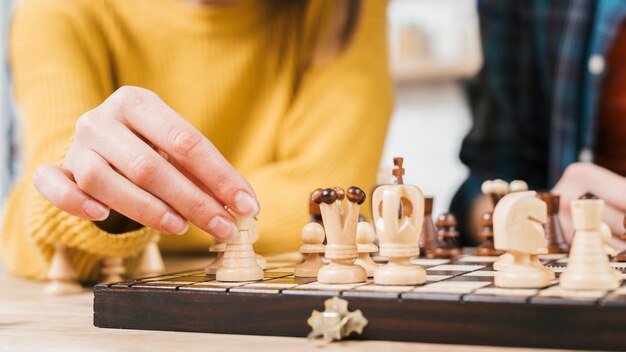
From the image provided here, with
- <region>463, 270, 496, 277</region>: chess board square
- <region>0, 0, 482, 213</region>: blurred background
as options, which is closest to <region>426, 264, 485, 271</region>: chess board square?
<region>463, 270, 496, 277</region>: chess board square

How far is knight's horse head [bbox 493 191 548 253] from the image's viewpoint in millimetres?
791

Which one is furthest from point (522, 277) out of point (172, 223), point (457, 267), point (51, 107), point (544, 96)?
point (544, 96)

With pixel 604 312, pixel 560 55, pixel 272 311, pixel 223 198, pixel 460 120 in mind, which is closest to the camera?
pixel 604 312

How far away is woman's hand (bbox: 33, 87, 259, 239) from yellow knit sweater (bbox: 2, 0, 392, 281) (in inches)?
20.7

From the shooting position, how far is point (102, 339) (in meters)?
0.79

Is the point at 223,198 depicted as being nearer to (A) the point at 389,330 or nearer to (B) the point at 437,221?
(A) the point at 389,330

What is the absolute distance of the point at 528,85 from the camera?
2.17m

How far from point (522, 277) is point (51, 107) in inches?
42.4

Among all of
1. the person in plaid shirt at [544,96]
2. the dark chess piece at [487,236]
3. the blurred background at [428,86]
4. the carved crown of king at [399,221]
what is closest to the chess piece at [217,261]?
the carved crown of king at [399,221]

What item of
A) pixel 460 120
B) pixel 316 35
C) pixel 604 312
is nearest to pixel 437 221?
pixel 604 312

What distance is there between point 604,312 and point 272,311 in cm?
35

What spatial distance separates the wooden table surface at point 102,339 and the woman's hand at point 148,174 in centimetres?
16

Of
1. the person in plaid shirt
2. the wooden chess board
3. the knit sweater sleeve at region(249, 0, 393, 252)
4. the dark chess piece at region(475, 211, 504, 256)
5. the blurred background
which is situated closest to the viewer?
the wooden chess board

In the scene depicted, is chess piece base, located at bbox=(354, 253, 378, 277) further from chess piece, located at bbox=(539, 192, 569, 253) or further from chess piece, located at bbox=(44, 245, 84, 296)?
chess piece, located at bbox=(44, 245, 84, 296)
